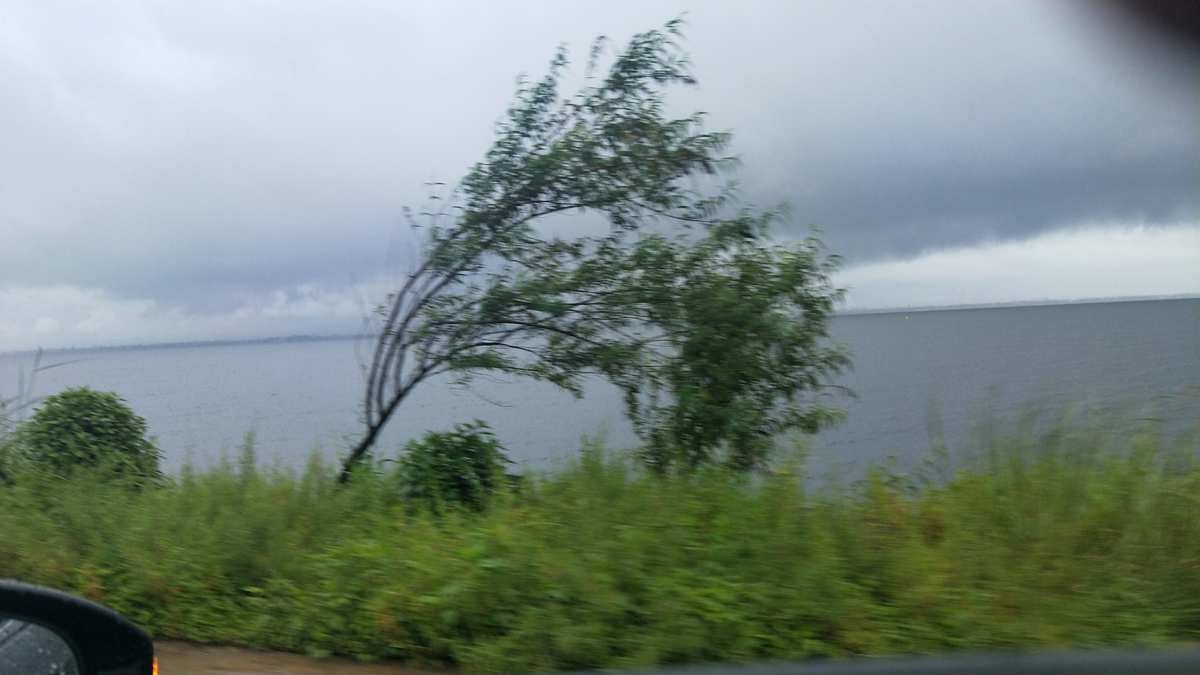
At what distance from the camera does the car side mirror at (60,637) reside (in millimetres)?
2678

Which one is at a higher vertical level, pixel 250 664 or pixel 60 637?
pixel 60 637

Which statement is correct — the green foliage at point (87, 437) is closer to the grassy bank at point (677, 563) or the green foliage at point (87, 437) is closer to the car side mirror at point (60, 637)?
the grassy bank at point (677, 563)

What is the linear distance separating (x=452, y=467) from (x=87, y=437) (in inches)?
156

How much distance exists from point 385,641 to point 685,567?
1764mm

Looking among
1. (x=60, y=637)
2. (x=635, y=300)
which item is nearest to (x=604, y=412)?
(x=635, y=300)

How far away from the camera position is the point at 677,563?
5090mm

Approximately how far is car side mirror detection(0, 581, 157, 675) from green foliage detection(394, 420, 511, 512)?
4893 mm

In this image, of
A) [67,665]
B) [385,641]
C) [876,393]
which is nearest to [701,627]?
[385,641]

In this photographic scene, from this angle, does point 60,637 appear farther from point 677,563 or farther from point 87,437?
point 87,437

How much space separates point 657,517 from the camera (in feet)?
18.1

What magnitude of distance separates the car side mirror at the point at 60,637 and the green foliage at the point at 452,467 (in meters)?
4.89

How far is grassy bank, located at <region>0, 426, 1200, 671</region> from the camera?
14.9ft

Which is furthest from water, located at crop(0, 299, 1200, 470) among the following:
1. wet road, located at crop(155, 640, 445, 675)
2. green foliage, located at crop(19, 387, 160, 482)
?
wet road, located at crop(155, 640, 445, 675)

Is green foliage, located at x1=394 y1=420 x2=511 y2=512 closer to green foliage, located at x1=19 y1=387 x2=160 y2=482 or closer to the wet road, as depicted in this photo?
the wet road
